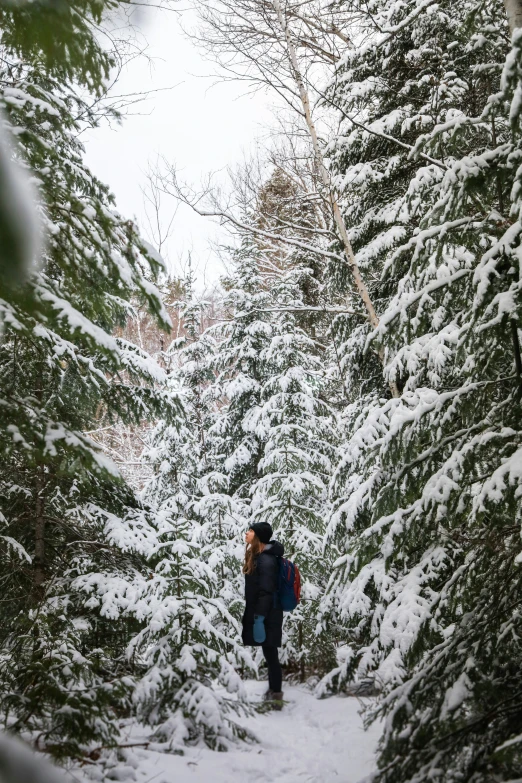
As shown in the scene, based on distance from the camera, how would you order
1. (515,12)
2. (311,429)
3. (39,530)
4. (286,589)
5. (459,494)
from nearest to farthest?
1. (459,494)
2. (515,12)
3. (286,589)
4. (39,530)
5. (311,429)

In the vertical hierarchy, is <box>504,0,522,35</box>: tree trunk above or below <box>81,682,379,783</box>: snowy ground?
above

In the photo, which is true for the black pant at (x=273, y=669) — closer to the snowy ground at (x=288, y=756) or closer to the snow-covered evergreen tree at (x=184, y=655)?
the snowy ground at (x=288, y=756)

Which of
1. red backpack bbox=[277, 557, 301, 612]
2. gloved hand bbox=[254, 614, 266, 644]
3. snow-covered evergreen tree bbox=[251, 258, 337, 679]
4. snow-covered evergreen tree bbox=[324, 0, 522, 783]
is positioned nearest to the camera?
snow-covered evergreen tree bbox=[324, 0, 522, 783]

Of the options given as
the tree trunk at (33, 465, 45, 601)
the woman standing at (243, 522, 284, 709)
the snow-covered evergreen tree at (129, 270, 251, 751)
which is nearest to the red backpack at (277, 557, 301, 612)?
the woman standing at (243, 522, 284, 709)

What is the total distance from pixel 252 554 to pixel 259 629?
0.75 m

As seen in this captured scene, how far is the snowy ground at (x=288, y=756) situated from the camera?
3.04m

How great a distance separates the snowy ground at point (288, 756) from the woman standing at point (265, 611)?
0.41m

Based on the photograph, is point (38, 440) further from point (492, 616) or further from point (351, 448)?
point (351, 448)

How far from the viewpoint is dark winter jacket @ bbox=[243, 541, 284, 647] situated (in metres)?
5.34

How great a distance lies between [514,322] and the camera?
2.75 metres

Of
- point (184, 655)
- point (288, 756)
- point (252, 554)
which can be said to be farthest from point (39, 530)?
point (288, 756)

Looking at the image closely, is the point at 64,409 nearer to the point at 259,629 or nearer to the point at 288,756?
the point at 259,629

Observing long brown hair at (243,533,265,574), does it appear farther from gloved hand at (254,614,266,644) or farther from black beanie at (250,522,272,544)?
gloved hand at (254,614,266,644)

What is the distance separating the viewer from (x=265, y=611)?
5355 millimetres
